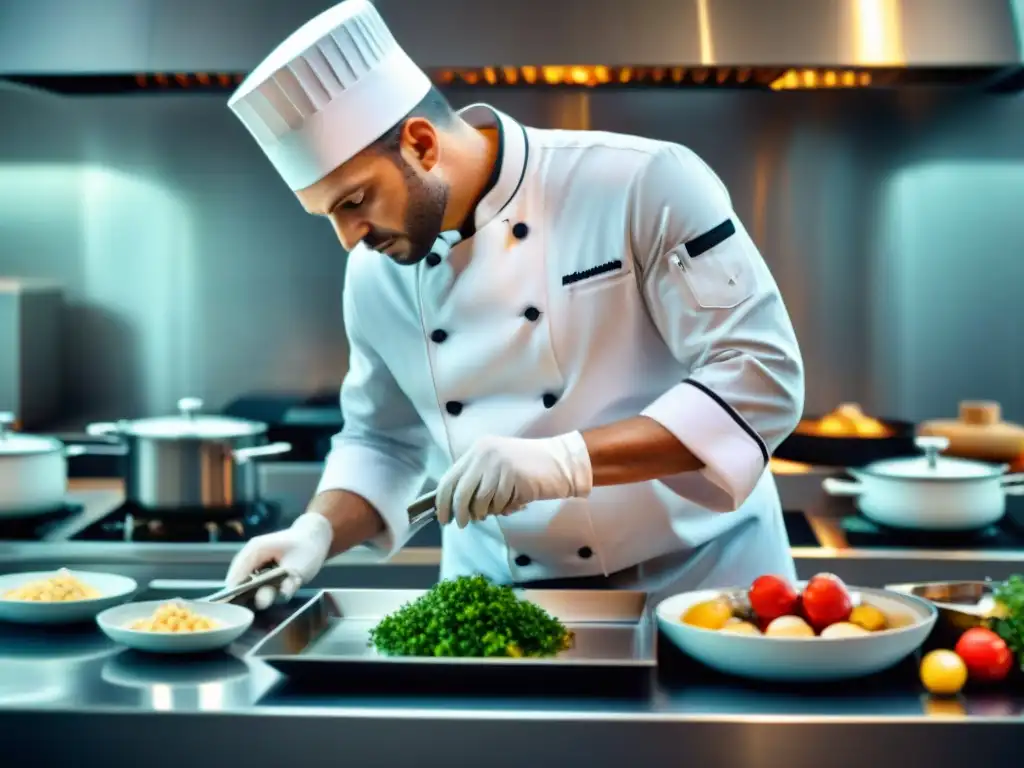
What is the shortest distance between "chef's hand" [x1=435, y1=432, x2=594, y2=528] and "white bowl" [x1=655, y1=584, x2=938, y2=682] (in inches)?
11.7

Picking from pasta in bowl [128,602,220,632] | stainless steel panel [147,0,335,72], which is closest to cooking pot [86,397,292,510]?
stainless steel panel [147,0,335,72]

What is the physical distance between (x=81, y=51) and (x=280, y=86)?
59.1 inches

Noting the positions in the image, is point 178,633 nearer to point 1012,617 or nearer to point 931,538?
point 1012,617

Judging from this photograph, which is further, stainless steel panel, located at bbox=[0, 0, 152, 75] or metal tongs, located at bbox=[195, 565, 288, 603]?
stainless steel panel, located at bbox=[0, 0, 152, 75]

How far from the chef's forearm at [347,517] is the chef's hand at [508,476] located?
363 millimetres

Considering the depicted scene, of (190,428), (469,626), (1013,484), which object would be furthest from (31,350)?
(1013,484)

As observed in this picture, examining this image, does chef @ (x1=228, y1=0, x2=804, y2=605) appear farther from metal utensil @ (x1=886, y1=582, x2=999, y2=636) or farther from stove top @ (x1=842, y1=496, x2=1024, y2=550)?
stove top @ (x1=842, y1=496, x2=1024, y2=550)

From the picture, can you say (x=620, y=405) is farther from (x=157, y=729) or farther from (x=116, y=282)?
(x=116, y=282)

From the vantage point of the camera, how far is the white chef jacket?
1.96 meters

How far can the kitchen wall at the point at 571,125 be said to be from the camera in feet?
11.7

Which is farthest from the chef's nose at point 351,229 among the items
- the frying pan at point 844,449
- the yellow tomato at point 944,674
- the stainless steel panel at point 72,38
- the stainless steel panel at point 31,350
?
the stainless steel panel at point 31,350

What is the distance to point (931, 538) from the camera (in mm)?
2871

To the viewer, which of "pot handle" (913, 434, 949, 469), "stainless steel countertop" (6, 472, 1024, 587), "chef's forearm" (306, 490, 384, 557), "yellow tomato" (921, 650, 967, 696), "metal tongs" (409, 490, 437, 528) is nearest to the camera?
"yellow tomato" (921, 650, 967, 696)

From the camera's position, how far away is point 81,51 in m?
→ 3.18
